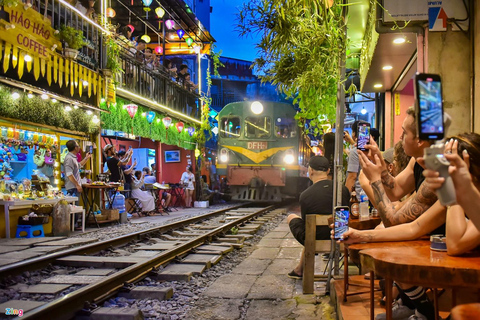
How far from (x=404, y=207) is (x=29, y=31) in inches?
329

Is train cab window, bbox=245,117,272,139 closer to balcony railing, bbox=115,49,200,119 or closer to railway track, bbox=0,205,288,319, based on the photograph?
balcony railing, bbox=115,49,200,119

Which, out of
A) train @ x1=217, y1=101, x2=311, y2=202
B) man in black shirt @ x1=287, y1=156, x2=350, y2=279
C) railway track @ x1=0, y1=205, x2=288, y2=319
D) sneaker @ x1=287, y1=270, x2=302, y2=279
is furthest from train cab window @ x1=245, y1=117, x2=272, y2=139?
man in black shirt @ x1=287, y1=156, x2=350, y2=279

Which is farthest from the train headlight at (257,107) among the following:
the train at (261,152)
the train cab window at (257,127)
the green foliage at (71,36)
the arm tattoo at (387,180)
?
the arm tattoo at (387,180)

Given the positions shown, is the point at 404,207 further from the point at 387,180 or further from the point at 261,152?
the point at 261,152

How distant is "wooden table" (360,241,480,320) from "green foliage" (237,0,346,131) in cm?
267

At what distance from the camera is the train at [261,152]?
51.8ft

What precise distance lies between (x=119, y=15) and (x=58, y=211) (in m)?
11.2

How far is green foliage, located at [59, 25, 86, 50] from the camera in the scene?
32.7ft

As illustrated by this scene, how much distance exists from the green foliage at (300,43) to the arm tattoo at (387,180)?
5.41ft

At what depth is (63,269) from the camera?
5.64m

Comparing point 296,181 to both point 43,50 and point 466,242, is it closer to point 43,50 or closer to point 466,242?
point 43,50

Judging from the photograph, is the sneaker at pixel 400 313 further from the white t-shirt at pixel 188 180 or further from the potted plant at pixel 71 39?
the white t-shirt at pixel 188 180

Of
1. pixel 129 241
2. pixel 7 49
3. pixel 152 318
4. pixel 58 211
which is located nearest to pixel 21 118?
pixel 7 49

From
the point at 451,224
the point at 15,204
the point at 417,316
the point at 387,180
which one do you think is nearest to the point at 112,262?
the point at 15,204
